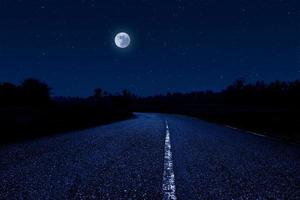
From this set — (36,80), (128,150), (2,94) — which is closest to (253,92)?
(36,80)

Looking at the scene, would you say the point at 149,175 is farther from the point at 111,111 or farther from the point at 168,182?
the point at 111,111

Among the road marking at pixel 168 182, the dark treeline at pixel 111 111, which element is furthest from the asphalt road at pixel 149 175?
the dark treeline at pixel 111 111

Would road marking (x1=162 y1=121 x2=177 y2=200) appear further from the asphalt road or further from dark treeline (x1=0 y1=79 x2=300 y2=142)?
dark treeline (x1=0 y1=79 x2=300 y2=142)

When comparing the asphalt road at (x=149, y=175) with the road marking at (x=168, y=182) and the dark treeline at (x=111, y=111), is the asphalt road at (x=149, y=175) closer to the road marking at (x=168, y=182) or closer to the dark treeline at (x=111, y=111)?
the road marking at (x=168, y=182)

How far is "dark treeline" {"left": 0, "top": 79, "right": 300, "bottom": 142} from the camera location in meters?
16.5

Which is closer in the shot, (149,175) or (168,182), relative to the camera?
(168,182)

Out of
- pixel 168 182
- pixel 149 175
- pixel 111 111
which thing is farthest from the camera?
pixel 111 111

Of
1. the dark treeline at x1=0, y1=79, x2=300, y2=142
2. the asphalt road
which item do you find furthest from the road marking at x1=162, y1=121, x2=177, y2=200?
the dark treeline at x1=0, y1=79, x2=300, y2=142

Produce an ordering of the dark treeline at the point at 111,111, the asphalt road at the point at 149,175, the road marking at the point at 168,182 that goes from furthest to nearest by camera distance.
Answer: the dark treeline at the point at 111,111 < the asphalt road at the point at 149,175 < the road marking at the point at 168,182

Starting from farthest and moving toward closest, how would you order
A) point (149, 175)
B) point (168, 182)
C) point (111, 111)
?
1. point (111, 111)
2. point (149, 175)
3. point (168, 182)

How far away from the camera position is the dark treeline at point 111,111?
1653 centimetres

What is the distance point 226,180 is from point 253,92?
163736 mm

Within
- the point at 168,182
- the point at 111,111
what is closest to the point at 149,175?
the point at 168,182

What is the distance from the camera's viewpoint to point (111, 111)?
47438 millimetres
